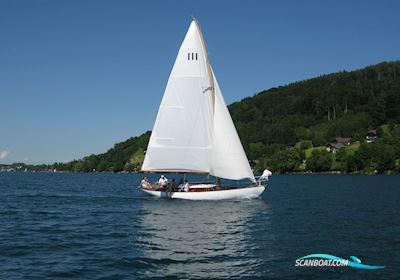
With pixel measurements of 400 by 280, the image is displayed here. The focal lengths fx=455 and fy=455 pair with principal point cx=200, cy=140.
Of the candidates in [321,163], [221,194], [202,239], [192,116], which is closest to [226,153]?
[221,194]

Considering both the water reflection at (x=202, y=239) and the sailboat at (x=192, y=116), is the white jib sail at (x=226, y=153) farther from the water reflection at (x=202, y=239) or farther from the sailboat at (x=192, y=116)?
the water reflection at (x=202, y=239)

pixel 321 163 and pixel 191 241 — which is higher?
pixel 321 163

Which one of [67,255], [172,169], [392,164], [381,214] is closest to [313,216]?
[381,214]

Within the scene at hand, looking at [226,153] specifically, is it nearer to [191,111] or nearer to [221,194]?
[221,194]

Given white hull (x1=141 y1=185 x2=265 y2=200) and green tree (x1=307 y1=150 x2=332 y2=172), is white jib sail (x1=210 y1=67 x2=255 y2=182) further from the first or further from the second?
green tree (x1=307 y1=150 x2=332 y2=172)

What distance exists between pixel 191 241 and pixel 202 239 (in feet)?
3.28

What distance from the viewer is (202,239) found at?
28.6 metres

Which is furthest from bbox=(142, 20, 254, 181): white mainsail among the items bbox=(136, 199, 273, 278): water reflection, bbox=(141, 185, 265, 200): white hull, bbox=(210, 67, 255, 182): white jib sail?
bbox=(136, 199, 273, 278): water reflection

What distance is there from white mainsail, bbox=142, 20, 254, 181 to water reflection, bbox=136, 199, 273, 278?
7670 mm

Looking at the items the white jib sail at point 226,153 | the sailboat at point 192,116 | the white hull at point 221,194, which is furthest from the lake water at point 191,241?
the sailboat at point 192,116

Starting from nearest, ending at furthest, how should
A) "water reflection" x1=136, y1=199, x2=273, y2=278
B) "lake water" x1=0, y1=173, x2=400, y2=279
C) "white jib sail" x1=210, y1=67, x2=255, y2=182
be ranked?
"lake water" x1=0, y1=173, x2=400, y2=279 → "water reflection" x1=136, y1=199, x2=273, y2=278 → "white jib sail" x1=210, y1=67, x2=255, y2=182

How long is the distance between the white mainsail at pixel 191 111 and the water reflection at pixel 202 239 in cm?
767

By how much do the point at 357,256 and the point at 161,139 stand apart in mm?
33490

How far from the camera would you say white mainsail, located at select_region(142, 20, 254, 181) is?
5312cm
